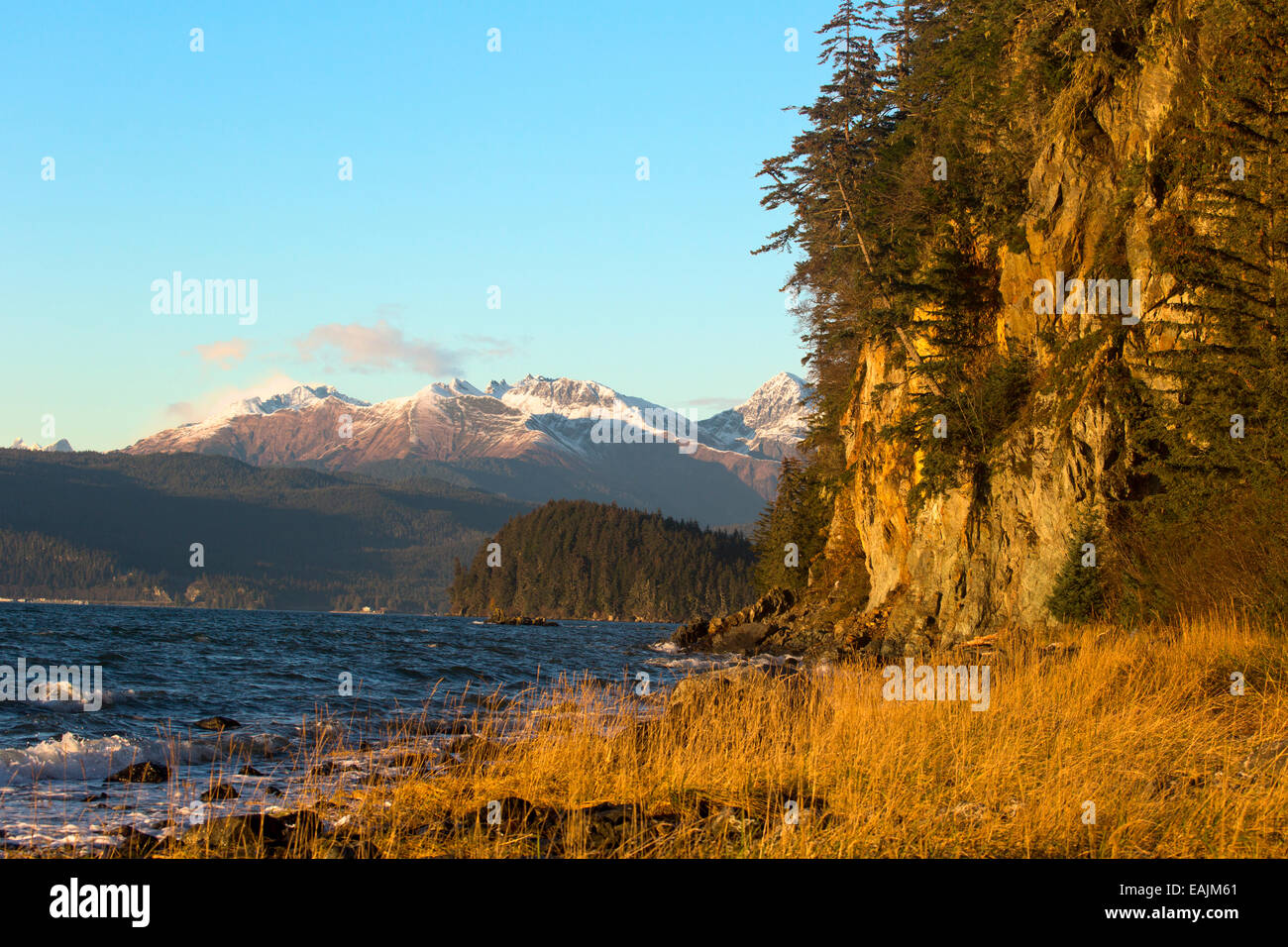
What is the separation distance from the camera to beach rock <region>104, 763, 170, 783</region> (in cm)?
1305

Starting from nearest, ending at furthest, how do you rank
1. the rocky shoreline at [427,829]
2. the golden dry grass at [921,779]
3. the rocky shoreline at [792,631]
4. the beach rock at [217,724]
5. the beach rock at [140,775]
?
1. the golden dry grass at [921,779]
2. the rocky shoreline at [427,829]
3. the beach rock at [140,775]
4. the beach rock at [217,724]
5. the rocky shoreline at [792,631]

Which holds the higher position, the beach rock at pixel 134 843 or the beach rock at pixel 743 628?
the beach rock at pixel 134 843

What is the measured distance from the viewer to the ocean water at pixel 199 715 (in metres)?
11.1

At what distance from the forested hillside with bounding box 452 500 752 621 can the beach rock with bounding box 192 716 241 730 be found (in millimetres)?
148319

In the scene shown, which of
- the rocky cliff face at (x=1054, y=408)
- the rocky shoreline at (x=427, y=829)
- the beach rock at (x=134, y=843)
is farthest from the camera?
the rocky cliff face at (x=1054, y=408)

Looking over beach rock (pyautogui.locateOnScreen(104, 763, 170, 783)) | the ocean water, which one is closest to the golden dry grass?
the ocean water

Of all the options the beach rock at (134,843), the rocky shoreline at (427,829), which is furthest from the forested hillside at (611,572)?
the beach rock at (134,843)

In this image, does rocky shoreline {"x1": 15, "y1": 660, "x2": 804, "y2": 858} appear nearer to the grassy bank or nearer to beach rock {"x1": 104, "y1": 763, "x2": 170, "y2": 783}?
the grassy bank

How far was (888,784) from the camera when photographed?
8.81 meters

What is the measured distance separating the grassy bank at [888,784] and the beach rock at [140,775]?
3261 millimetres

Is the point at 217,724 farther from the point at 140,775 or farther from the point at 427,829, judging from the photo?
the point at 427,829

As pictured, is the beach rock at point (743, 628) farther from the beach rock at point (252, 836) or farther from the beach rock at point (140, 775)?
the beach rock at point (252, 836)

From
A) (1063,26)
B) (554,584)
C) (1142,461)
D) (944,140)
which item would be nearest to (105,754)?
(1142,461)
